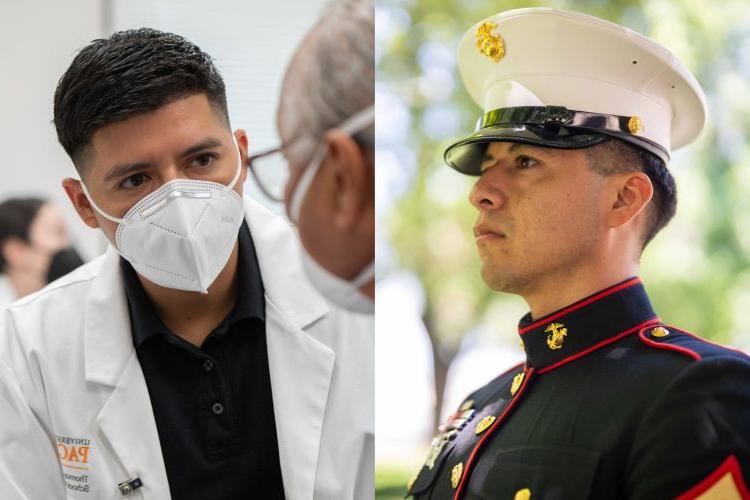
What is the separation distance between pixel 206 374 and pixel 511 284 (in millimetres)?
505

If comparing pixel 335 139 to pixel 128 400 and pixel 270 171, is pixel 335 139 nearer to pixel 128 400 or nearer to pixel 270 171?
pixel 270 171

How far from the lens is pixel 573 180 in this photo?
1527mm

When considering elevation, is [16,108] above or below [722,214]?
above

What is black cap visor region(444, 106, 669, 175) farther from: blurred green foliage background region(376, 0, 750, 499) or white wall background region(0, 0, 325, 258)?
blurred green foliage background region(376, 0, 750, 499)

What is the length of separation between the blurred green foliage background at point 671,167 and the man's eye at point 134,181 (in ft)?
10.5

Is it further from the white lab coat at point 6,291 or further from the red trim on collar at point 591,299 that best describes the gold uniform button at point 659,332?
the white lab coat at point 6,291

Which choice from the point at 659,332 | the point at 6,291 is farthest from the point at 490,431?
the point at 6,291

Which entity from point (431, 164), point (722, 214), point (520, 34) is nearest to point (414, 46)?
point (431, 164)

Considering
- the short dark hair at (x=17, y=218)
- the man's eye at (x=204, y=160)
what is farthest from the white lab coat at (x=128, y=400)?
the short dark hair at (x=17, y=218)

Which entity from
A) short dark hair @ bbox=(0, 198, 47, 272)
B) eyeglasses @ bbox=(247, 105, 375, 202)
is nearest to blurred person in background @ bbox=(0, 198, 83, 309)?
short dark hair @ bbox=(0, 198, 47, 272)

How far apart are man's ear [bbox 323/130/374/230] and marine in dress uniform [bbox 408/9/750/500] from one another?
0.50m

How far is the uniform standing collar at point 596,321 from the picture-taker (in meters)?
1.53

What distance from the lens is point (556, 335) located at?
5.16 ft

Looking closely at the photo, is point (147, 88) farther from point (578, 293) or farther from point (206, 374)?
point (578, 293)
